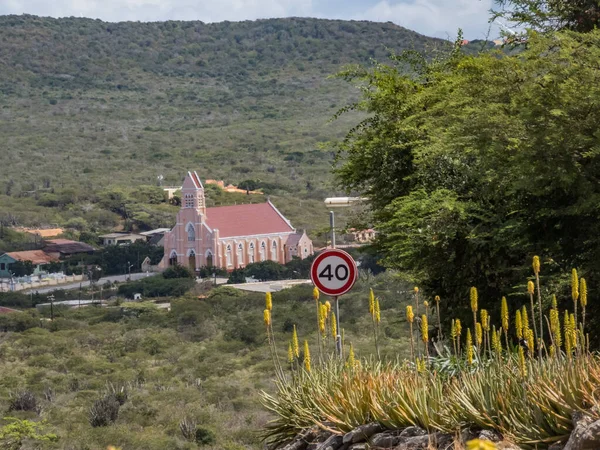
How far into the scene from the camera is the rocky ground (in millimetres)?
4293

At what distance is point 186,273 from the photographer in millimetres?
74875

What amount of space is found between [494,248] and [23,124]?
429 ft

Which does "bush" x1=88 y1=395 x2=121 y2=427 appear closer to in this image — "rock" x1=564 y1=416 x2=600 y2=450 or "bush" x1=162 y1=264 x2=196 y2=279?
"rock" x1=564 y1=416 x2=600 y2=450

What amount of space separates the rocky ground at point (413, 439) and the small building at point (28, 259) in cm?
6966

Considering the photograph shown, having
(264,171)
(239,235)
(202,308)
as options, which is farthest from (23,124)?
(202,308)

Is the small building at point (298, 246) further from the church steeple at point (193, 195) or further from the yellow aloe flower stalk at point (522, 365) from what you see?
the yellow aloe flower stalk at point (522, 365)

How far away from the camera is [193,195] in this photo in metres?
78.1

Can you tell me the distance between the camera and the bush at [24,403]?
86.1 ft

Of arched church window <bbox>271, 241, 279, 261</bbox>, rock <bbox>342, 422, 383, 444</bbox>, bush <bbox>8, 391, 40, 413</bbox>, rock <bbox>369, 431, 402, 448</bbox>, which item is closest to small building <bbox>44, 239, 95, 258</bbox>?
arched church window <bbox>271, 241, 279, 261</bbox>

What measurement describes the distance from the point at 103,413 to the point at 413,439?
19.9m

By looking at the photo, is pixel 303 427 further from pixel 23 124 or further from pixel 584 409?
pixel 23 124

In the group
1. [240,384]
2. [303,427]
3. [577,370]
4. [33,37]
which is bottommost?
[240,384]

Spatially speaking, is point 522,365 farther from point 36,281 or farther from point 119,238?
point 119,238

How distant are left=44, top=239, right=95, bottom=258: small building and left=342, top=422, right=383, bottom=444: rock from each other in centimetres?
7274
